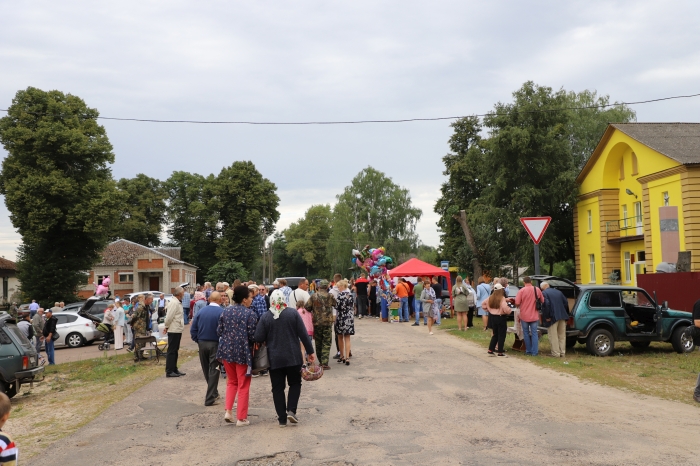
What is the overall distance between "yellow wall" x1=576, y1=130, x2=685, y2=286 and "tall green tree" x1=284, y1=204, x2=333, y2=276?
61655 millimetres

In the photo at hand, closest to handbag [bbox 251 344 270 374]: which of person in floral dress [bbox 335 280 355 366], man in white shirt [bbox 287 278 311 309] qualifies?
man in white shirt [bbox 287 278 311 309]

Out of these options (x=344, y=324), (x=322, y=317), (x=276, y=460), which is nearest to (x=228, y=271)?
(x=344, y=324)

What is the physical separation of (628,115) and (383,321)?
3483 centimetres

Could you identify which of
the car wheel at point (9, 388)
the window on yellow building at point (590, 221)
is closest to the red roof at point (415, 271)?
the car wheel at point (9, 388)

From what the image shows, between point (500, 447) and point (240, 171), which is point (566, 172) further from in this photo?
point (500, 447)

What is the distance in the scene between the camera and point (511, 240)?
153 feet

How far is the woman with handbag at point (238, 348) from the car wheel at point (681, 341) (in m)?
11.6

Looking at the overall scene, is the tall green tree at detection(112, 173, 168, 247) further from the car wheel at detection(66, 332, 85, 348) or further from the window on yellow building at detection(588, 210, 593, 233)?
the car wheel at detection(66, 332, 85, 348)

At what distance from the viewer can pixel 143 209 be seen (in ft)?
262

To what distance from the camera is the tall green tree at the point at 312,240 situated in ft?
351

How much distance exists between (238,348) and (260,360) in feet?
1.09

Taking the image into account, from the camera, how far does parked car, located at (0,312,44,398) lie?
13.0 meters

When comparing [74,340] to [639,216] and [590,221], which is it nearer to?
[639,216]

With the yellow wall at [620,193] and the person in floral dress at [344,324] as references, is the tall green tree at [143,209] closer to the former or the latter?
the yellow wall at [620,193]
